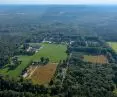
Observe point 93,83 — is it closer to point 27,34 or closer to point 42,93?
point 42,93

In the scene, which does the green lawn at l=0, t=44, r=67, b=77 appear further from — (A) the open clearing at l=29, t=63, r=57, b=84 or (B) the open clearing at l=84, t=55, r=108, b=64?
(B) the open clearing at l=84, t=55, r=108, b=64

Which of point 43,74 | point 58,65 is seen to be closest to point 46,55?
point 58,65

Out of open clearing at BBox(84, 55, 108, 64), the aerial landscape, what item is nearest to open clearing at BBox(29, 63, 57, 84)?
the aerial landscape

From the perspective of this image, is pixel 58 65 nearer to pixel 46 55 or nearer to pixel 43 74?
pixel 43 74

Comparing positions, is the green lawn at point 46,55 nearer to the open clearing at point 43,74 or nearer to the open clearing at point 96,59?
the open clearing at point 43,74

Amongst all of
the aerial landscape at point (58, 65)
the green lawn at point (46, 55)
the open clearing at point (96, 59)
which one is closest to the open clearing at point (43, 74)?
the aerial landscape at point (58, 65)

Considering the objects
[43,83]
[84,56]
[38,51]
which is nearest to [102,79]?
[43,83]
